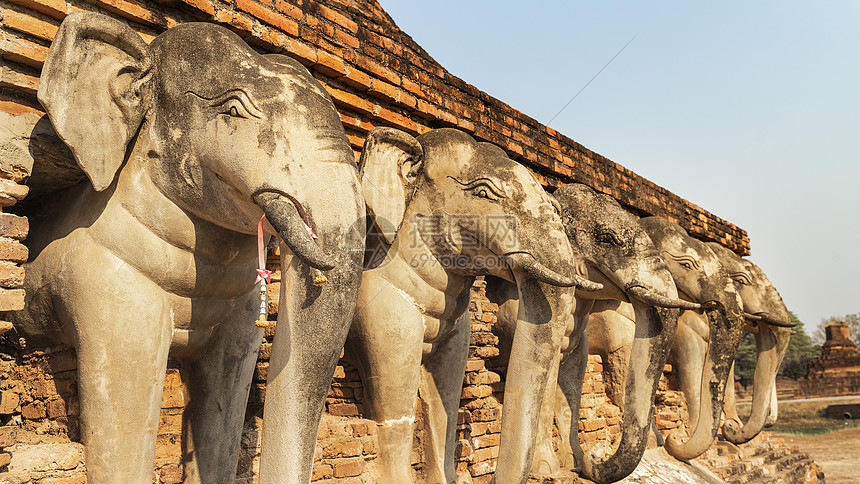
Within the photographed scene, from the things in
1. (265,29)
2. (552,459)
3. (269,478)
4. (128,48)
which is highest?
(265,29)

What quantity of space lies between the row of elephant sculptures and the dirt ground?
8623mm

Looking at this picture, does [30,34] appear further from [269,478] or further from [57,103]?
[269,478]

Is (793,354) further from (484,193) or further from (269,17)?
(269,17)

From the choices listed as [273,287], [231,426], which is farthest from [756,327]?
[231,426]

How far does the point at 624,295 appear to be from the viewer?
15.7 ft

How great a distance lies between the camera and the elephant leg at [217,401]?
9.08 ft

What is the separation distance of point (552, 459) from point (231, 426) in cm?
260

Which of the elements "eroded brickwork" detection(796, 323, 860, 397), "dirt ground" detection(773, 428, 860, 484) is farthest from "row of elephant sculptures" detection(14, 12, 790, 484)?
"eroded brickwork" detection(796, 323, 860, 397)

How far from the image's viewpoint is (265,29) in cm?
352

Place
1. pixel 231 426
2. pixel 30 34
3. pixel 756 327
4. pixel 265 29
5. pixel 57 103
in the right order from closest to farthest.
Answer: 1. pixel 57 103
2. pixel 30 34
3. pixel 231 426
4. pixel 265 29
5. pixel 756 327

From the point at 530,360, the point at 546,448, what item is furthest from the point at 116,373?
the point at 546,448

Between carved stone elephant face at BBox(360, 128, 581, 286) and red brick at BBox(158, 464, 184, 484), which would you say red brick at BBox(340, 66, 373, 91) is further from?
red brick at BBox(158, 464, 184, 484)

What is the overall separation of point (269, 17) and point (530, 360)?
211 centimetres

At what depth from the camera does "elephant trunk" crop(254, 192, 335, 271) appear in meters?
2.12
